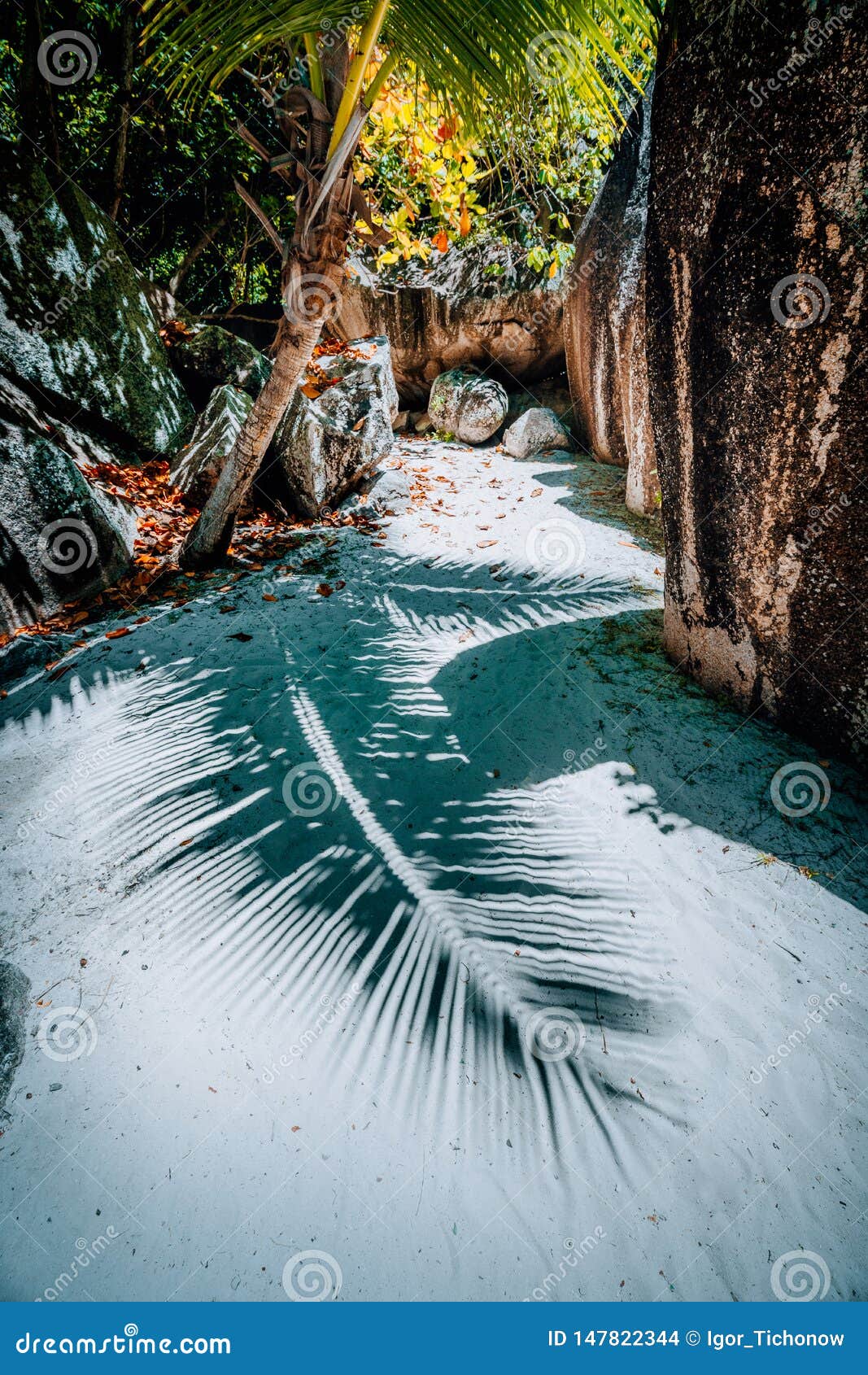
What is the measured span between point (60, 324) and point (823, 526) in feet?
23.2

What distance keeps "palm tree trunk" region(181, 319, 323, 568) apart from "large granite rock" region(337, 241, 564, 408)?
18.0 feet

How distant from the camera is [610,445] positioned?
7766 mm

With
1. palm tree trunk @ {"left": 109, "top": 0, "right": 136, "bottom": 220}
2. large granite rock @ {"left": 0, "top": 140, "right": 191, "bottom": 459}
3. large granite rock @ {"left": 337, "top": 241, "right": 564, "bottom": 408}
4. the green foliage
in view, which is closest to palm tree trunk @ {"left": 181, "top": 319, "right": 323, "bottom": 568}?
the green foliage

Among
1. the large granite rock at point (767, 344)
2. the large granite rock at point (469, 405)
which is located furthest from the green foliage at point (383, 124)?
the large granite rock at point (469, 405)

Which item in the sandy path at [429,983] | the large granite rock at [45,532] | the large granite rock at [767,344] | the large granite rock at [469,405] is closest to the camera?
the sandy path at [429,983]

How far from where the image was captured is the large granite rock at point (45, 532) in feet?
13.8

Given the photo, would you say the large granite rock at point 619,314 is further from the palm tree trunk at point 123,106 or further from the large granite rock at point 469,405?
the palm tree trunk at point 123,106

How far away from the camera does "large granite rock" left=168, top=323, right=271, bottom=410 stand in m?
7.68

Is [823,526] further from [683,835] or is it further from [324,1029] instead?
[324,1029]

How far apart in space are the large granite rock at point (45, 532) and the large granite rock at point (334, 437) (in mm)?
1959

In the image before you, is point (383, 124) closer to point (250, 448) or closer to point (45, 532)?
point (250, 448)

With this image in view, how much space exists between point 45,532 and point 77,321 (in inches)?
126

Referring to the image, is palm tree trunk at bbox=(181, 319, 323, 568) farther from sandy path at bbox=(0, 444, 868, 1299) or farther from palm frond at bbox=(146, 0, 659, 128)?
sandy path at bbox=(0, 444, 868, 1299)

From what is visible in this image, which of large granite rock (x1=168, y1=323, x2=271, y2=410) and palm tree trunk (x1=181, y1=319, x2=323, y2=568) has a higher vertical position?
large granite rock (x1=168, y1=323, x2=271, y2=410)
